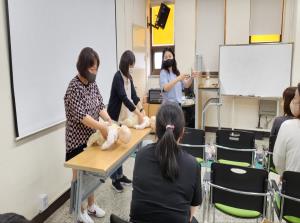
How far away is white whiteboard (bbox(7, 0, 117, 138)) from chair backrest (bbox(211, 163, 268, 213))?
162cm

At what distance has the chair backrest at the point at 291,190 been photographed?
1.74 meters

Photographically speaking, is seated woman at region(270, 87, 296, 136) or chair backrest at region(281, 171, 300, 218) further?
seated woman at region(270, 87, 296, 136)

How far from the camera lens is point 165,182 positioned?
1269 millimetres

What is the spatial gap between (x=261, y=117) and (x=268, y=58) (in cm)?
117

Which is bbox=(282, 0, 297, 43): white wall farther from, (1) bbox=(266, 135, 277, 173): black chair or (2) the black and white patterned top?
(2) the black and white patterned top

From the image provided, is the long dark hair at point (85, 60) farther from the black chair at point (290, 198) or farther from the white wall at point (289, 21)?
the white wall at point (289, 21)

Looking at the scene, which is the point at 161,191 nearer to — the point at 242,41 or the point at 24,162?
the point at 24,162

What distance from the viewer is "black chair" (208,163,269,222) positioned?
1.83 metres

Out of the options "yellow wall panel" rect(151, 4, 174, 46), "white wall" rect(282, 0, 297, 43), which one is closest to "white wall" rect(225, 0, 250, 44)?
"white wall" rect(282, 0, 297, 43)

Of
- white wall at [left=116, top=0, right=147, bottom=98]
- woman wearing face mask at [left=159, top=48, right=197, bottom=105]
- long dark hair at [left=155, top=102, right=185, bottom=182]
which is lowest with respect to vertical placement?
long dark hair at [left=155, top=102, right=185, bottom=182]

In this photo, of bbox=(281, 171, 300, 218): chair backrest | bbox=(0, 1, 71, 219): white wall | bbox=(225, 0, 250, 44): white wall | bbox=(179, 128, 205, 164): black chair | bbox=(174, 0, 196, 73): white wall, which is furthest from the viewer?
bbox=(174, 0, 196, 73): white wall

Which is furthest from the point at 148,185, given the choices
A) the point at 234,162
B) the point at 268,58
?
the point at 268,58

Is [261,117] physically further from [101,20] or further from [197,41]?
[101,20]

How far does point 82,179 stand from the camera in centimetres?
202
